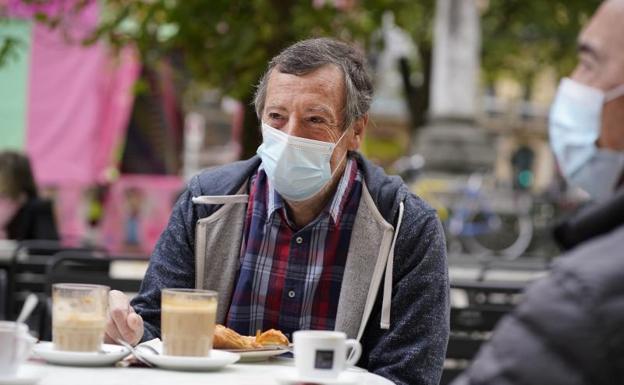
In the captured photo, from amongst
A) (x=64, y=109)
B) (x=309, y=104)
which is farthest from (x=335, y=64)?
(x=64, y=109)

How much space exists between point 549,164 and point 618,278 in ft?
214

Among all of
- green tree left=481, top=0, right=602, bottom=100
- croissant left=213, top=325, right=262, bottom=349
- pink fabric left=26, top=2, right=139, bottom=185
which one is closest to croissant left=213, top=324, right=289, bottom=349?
croissant left=213, top=325, right=262, bottom=349

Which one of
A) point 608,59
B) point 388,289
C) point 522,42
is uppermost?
point 522,42

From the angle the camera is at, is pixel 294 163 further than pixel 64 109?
No

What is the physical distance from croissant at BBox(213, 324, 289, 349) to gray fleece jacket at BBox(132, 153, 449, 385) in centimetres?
35

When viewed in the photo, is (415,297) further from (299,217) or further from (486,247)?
(486,247)

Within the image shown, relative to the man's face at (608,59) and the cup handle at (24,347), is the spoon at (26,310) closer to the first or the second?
the cup handle at (24,347)

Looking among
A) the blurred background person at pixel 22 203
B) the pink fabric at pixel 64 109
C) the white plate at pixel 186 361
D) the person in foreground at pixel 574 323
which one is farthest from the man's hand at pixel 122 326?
the pink fabric at pixel 64 109

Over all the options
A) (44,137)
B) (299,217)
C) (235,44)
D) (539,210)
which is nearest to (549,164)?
(539,210)

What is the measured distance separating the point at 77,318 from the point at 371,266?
101cm

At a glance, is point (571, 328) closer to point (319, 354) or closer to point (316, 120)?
point (319, 354)

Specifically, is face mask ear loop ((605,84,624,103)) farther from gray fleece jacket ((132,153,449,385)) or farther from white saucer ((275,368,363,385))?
gray fleece jacket ((132,153,449,385))

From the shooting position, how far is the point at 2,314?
275 inches

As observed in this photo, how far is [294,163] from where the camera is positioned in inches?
141
